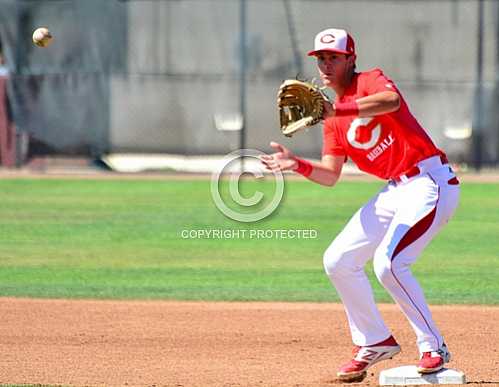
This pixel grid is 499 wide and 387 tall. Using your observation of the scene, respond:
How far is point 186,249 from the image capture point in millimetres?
13484

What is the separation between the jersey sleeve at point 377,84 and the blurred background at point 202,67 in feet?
55.6

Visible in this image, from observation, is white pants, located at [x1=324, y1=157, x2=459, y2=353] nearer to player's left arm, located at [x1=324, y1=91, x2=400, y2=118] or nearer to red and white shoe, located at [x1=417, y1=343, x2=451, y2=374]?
red and white shoe, located at [x1=417, y1=343, x2=451, y2=374]

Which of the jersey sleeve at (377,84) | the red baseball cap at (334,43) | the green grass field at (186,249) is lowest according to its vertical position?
the green grass field at (186,249)

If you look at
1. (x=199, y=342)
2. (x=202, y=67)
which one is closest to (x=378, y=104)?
(x=199, y=342)

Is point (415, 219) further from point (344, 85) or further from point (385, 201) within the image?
point (344, 85)

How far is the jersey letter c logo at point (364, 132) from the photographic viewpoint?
6.57 metres

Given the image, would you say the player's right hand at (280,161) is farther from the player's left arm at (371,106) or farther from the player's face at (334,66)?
the player's face at (334,66)

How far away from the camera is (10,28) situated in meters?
24.0

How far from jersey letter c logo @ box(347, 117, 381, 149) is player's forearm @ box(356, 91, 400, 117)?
288mm

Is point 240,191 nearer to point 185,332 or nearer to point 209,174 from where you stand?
point 209,174

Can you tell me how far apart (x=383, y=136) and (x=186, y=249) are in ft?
23.5

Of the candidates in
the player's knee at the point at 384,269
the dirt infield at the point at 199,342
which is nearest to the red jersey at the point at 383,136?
the player's knee at the point at 384,269

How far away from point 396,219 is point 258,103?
1729 centimetres

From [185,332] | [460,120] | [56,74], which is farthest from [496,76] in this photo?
[185,332]
